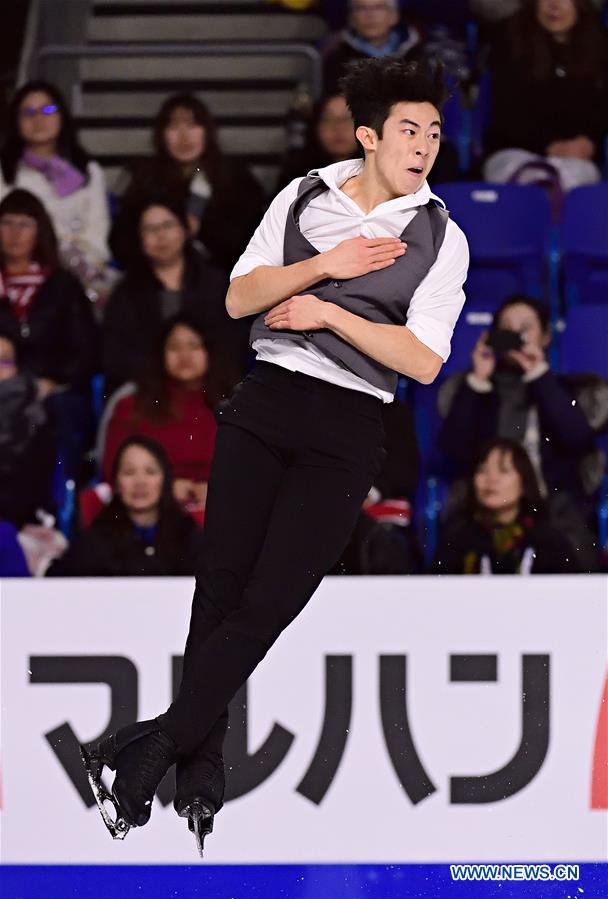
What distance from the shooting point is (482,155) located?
24.6 feet

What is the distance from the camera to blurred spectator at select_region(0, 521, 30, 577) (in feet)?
17.9

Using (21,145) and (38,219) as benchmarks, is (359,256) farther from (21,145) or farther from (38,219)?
(21,145)

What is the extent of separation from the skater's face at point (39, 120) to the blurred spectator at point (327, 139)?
1.10 meters

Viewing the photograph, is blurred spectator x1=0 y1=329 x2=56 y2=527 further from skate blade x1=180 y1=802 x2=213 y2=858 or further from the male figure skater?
skate blade x1=180 y1=802 x2=213 y2=858

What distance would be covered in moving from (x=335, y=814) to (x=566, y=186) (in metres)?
3.56

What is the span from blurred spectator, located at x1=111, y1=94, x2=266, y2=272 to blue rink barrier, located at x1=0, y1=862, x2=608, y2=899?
9.51 feet

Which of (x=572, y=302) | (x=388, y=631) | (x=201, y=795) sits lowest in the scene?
(x=201, y=795)

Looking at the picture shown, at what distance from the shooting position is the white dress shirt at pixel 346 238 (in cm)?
376

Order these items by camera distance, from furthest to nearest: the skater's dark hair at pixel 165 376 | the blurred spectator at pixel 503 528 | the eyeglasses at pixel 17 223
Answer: the eyeglasses at pixel 17 223 < the skater's dark hair at pixel 165 376 < the blurred spectator at pixel 503 528

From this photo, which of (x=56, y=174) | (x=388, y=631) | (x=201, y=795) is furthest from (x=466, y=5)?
(x=201, y=795)

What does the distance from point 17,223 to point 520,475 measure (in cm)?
243

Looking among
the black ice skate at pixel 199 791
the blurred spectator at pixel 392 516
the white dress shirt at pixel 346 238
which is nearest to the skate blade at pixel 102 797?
the black ice skate at pixel 199 791

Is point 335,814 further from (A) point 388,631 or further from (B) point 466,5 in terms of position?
(B) point 466,5

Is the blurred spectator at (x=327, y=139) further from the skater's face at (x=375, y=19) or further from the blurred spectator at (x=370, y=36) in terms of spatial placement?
the skater's face at (x=375, y=19)
